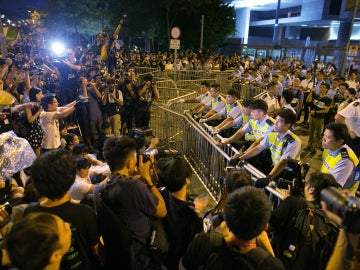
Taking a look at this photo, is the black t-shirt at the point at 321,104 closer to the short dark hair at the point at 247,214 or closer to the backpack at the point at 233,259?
the short dark hair at the point at 247,214

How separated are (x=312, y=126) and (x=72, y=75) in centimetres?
665

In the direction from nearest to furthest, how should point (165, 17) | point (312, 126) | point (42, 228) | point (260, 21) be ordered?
point (42, 228), point (312, 126), point (165, 17), point (260, 21)

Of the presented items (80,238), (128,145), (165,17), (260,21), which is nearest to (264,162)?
(128,145)

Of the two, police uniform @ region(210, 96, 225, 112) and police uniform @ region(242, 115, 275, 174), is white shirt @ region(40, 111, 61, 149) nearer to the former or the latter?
police uniform @ region(242, 115, 275, 174)

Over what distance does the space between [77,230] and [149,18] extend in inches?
1005

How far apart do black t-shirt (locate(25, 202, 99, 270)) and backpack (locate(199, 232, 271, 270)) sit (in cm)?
88

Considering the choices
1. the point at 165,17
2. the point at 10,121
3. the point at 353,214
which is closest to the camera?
the point at 353,214

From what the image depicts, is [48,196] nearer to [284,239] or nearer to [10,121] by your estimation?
[284,239]

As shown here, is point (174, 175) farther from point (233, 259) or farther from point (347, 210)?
point (347, 210)

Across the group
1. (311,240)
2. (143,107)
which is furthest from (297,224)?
(143,107)

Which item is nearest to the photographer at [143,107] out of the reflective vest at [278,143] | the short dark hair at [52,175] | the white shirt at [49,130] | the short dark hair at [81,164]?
the white shirt at [49,130]

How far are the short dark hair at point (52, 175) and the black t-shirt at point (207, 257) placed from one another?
3.22ft

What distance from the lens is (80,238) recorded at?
2135mm

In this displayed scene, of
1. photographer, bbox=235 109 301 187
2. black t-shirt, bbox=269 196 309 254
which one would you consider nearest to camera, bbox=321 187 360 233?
black t-shirt, bbox=269 196 309 254
